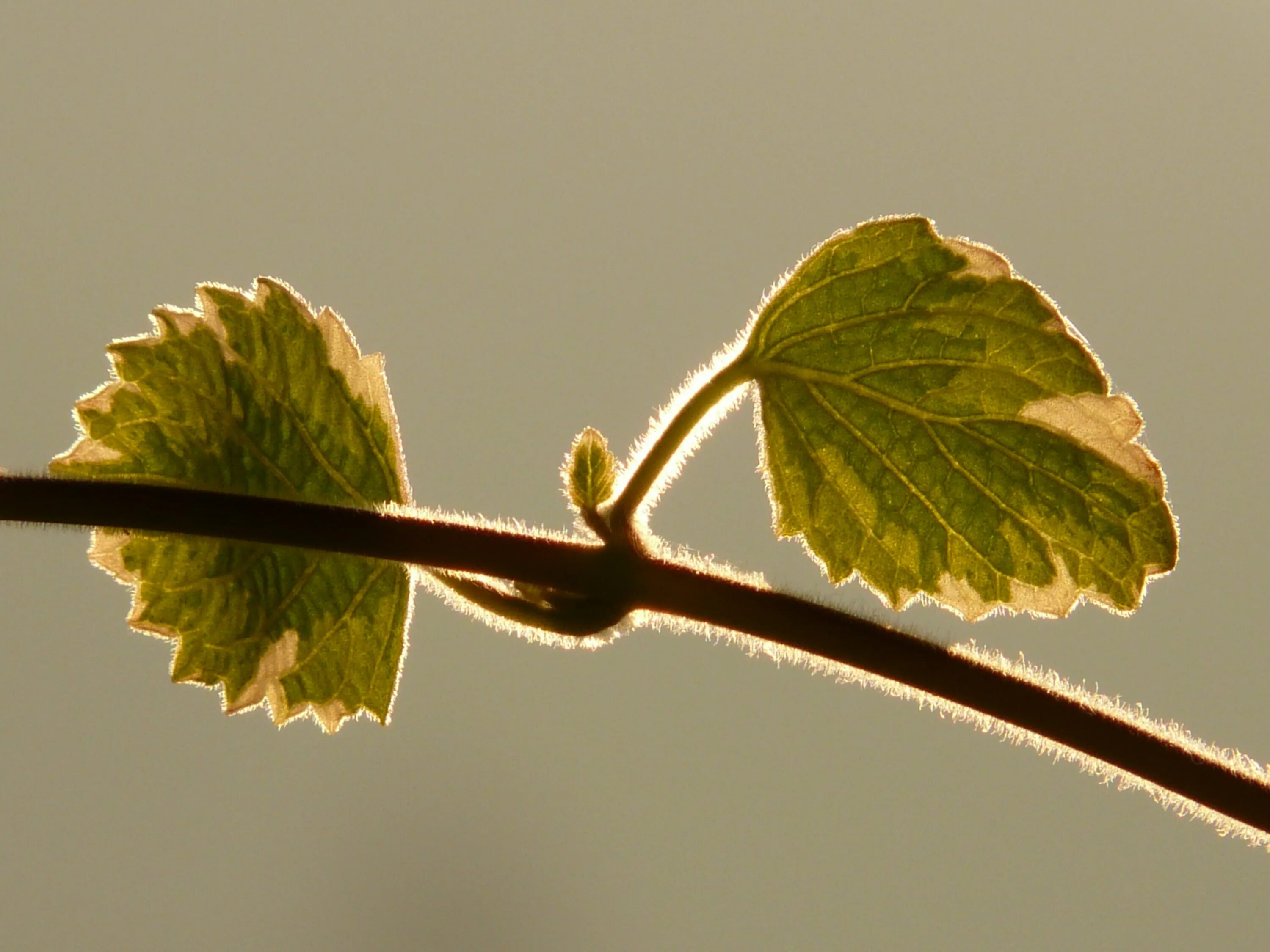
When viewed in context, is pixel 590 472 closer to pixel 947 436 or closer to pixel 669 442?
pixel 669 442

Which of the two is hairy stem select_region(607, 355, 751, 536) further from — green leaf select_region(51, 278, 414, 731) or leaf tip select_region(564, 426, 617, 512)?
green leaf select_region(51, 278, 414, 731)

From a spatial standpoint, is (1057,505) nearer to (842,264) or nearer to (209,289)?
(842,264)

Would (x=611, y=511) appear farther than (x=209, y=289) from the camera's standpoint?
No

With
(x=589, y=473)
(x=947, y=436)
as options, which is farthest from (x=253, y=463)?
(x=947, y=436)

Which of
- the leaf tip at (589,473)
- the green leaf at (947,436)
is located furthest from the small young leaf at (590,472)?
the green leaf at (947,436)

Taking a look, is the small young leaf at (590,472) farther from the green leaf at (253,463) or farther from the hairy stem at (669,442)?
the green leaf at (253,463)

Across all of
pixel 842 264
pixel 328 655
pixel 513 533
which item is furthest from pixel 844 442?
pixel 328 655

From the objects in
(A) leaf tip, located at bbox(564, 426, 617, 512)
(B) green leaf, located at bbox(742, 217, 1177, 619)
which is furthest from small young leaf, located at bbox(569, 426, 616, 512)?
(B) green leaf, located at bbox(742, 217, 1177, 619)
